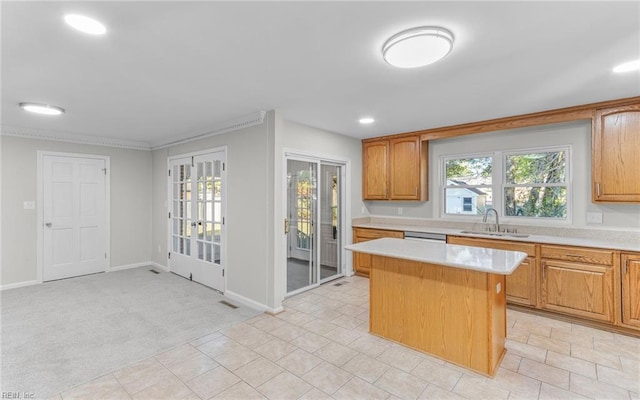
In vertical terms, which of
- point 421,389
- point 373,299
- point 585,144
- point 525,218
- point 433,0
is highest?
point 433,0

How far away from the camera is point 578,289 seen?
3.13 m

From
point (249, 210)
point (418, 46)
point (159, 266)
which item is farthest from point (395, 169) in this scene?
point (159, 266)

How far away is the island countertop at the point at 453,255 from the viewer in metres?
2.12

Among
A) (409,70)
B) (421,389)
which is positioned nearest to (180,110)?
(409,70)

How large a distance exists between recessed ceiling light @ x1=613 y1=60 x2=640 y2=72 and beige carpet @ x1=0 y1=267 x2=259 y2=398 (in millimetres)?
4040

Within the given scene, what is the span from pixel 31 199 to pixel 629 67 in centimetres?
719

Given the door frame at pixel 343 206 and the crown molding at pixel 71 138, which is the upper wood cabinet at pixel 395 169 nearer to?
the door frame at pixel 343 206

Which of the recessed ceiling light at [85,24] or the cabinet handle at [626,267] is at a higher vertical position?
the recessed ceiling light at [85,24]

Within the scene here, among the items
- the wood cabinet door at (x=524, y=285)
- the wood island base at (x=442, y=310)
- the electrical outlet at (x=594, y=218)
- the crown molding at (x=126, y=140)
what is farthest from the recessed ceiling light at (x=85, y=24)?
the electrical outlet at (x=594, y=218)

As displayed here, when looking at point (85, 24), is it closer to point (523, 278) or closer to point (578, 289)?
point (523, 278)

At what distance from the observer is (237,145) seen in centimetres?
394

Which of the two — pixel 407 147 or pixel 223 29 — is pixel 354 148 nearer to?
pixel 407 147

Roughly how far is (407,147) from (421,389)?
11.4ft

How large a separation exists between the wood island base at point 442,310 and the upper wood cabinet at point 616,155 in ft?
6.06
